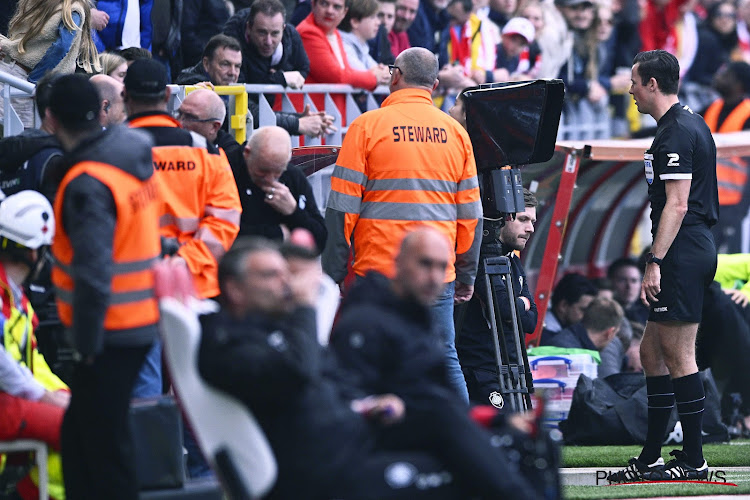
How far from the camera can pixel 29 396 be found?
6.22m

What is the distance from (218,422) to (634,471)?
3833 millimetres

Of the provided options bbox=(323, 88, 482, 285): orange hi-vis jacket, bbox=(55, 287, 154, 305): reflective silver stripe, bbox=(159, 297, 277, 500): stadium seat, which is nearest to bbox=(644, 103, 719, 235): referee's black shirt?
bbox=(323, 88, 482, 285): orange hi-vis jacket

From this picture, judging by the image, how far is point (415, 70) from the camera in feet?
26.3

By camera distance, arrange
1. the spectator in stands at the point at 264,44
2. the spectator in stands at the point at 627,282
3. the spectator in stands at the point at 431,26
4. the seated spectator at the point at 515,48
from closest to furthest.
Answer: the spectator in stands at the point at 264,44 → the spectator in stands at the point at 627,282 → the spectator in stands at the point at 431,26 → the seated spectator at the point at 515,48

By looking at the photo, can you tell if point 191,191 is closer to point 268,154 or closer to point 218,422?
point 268,154

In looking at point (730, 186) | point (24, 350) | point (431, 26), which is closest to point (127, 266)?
point (24, 350)

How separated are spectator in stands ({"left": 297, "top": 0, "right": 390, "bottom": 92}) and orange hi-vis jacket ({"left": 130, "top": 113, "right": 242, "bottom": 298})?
3.48 meters

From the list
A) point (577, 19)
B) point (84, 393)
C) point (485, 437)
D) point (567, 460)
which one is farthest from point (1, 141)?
point (577, 19)

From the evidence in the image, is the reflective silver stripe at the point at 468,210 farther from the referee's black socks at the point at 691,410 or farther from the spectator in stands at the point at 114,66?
the spectator in stands at the point at 114,66

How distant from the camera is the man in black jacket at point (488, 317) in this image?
8750mm

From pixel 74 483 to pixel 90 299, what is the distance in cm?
75

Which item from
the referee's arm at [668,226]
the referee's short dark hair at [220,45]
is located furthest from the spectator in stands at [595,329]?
the referee's short dark hair at [220,45]

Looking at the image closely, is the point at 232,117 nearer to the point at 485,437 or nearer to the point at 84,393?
the point at 84,393

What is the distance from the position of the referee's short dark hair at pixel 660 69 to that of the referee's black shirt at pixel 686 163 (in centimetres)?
15
